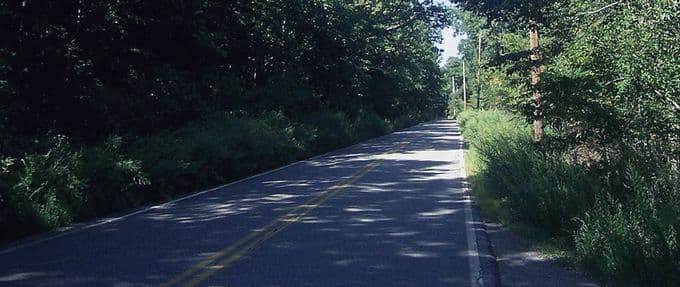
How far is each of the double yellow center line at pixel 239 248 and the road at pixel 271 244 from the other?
0.05ft

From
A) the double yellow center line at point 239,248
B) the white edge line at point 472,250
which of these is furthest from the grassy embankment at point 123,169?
the white edge line at point 472,250

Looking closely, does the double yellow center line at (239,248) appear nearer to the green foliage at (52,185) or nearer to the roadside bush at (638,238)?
the green foliage at (52,185)

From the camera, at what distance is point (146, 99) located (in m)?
19.2

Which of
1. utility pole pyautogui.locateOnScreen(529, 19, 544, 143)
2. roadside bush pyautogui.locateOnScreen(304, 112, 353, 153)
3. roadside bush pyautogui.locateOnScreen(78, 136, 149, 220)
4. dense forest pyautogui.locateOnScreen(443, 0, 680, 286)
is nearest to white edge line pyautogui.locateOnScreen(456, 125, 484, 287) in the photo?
dense forest pyautogui.locateOnScreen(443, 0, 680, 286)

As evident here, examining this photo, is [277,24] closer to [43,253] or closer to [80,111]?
[80,111]

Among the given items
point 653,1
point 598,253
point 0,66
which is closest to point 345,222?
point 598,253

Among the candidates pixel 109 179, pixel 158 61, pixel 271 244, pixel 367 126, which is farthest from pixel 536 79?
pixel 367 126

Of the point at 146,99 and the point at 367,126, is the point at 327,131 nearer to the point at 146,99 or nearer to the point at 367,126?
the point at 367,126

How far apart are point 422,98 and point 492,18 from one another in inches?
3294

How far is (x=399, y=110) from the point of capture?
236 ft

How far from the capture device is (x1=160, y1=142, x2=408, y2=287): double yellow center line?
6461mm

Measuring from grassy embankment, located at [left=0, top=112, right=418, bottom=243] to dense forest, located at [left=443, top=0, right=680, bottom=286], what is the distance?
23.9 feet

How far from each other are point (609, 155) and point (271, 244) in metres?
5.72

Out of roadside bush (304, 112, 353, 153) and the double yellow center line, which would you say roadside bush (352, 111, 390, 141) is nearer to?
roadside bush (304, 112, 353, 153)
